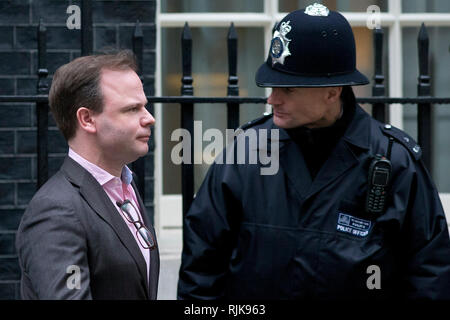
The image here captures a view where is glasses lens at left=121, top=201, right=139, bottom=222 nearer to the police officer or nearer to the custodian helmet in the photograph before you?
the police officer

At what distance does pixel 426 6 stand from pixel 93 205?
158 inches

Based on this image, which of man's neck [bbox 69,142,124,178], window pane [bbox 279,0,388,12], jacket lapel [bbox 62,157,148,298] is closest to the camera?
jacket lapel [bbox 62,157,148,298]

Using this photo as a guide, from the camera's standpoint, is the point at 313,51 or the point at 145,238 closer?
the point at 145,238

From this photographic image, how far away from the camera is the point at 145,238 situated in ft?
9.50

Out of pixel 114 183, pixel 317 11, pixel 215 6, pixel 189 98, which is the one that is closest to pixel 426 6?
pixel 215 6

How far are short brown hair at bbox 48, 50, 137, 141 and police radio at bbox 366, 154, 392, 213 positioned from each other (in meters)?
0.93

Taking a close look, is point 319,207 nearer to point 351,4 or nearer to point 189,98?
point 189,98

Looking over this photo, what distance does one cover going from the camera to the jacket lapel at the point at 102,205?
2.76m

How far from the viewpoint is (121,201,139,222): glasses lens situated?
2.89 meters

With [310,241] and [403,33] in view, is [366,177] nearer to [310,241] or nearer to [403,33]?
[310,241]

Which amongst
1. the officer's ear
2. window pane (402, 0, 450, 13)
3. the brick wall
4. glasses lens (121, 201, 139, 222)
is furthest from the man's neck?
window pane (402, 0, 450, 13)
